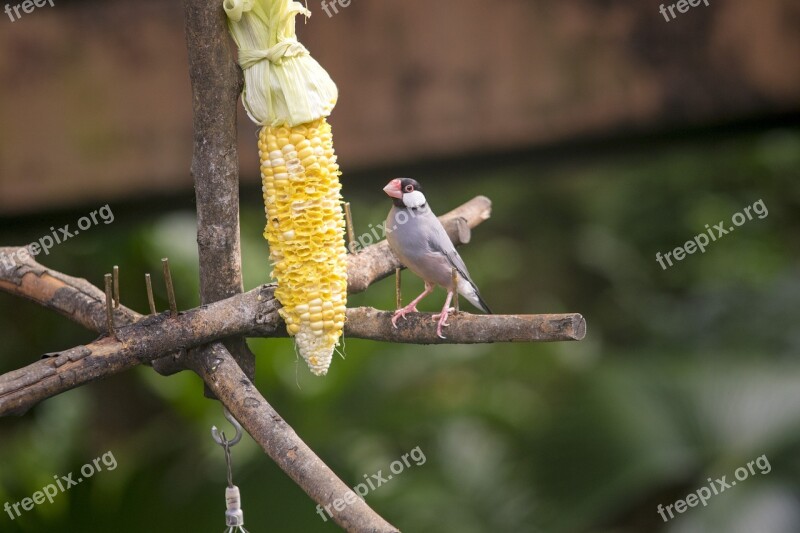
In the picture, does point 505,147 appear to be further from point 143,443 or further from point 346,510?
point 346,510

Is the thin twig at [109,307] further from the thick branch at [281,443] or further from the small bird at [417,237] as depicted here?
the small bird at [417,237]

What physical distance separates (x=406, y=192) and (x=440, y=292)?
1.42 meters

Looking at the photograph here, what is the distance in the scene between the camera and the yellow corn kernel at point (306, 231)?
4.47 ft

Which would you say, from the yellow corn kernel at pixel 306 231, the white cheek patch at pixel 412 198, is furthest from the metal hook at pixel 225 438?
A: the white cheek patch at pixel 412 198

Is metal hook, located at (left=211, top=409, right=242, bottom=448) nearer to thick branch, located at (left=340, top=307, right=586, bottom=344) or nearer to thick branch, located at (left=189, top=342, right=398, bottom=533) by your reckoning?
thick branch, located at (left=189, top=342, right=398, bottom=533)

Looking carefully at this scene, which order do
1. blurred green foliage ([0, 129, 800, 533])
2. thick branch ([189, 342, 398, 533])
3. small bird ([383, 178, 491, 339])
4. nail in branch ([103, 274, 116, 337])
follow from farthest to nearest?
blurred green foliage ([0, 129, 800, 533]) → small bird ([383, 178, 491, 339]) → nail in branch ([103, 274, 116, 337]) → thick branch ([189, 342, 398, 533])

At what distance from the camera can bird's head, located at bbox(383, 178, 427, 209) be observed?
1.55 m

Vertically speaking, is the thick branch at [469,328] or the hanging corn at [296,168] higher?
the hanging corn at [296,168]

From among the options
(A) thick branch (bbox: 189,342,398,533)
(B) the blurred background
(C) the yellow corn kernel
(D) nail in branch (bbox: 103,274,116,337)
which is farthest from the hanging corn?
(B) the blurred background

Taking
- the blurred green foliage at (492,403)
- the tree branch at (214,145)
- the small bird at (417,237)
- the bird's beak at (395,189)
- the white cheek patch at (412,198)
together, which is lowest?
the blurred green foliage at (492,403)


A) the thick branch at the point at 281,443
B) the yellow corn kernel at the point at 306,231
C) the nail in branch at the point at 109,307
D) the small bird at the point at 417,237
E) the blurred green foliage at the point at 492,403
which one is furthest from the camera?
the blurred green foliage at the point at 492,403

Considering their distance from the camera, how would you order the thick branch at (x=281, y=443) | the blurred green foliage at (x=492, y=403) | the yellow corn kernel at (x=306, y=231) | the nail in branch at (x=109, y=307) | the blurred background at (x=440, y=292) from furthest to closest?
1. the blurred green foliage at (x=492, y=403)
2. the blurred background at (x=440, y=292)
3. the yellow corn kernel at (x=306, y=231)
4. the nail in branch at (x=109, y=307)
5. the thick branch at (x=281, y=443)


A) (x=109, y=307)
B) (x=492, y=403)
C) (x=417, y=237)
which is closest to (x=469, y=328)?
(x=417, y=237)

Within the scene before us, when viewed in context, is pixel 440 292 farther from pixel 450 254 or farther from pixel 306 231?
pixel 306 231
